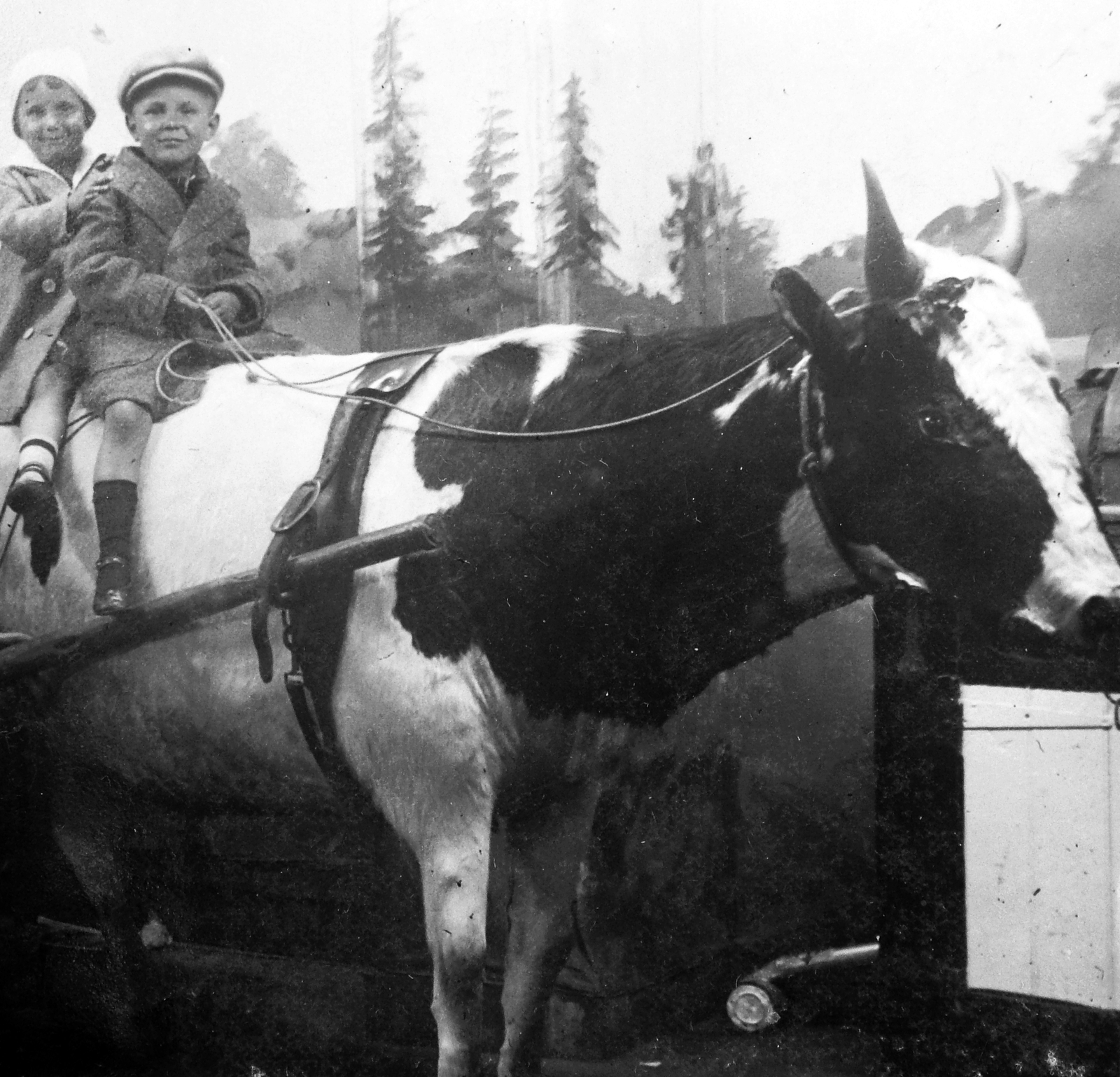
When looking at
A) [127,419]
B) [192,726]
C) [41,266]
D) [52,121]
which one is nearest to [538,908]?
[192,726]

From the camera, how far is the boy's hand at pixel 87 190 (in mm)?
2850

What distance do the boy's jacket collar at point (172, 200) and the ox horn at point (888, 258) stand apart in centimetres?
163

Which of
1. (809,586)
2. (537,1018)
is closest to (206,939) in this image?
(537,1018)

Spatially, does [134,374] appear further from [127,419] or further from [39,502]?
[39,502]

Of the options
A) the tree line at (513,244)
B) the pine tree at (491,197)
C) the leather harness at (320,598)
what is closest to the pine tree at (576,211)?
the tree line at (513,244)

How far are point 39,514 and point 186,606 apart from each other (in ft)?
1.85

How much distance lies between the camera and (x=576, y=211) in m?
2.67

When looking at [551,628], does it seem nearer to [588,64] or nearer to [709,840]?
[709,840]

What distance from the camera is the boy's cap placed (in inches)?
114

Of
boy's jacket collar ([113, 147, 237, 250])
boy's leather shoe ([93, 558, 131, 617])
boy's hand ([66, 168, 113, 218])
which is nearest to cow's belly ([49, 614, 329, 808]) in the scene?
boy's leather shoe ([93, 558, 131, 617])

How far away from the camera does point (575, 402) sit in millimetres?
2346

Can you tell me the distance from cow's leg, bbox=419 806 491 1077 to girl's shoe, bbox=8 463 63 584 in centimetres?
125

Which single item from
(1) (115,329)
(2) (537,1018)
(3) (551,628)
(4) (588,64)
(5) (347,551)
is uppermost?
(4) (588,64)

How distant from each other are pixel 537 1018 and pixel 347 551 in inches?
42.0
